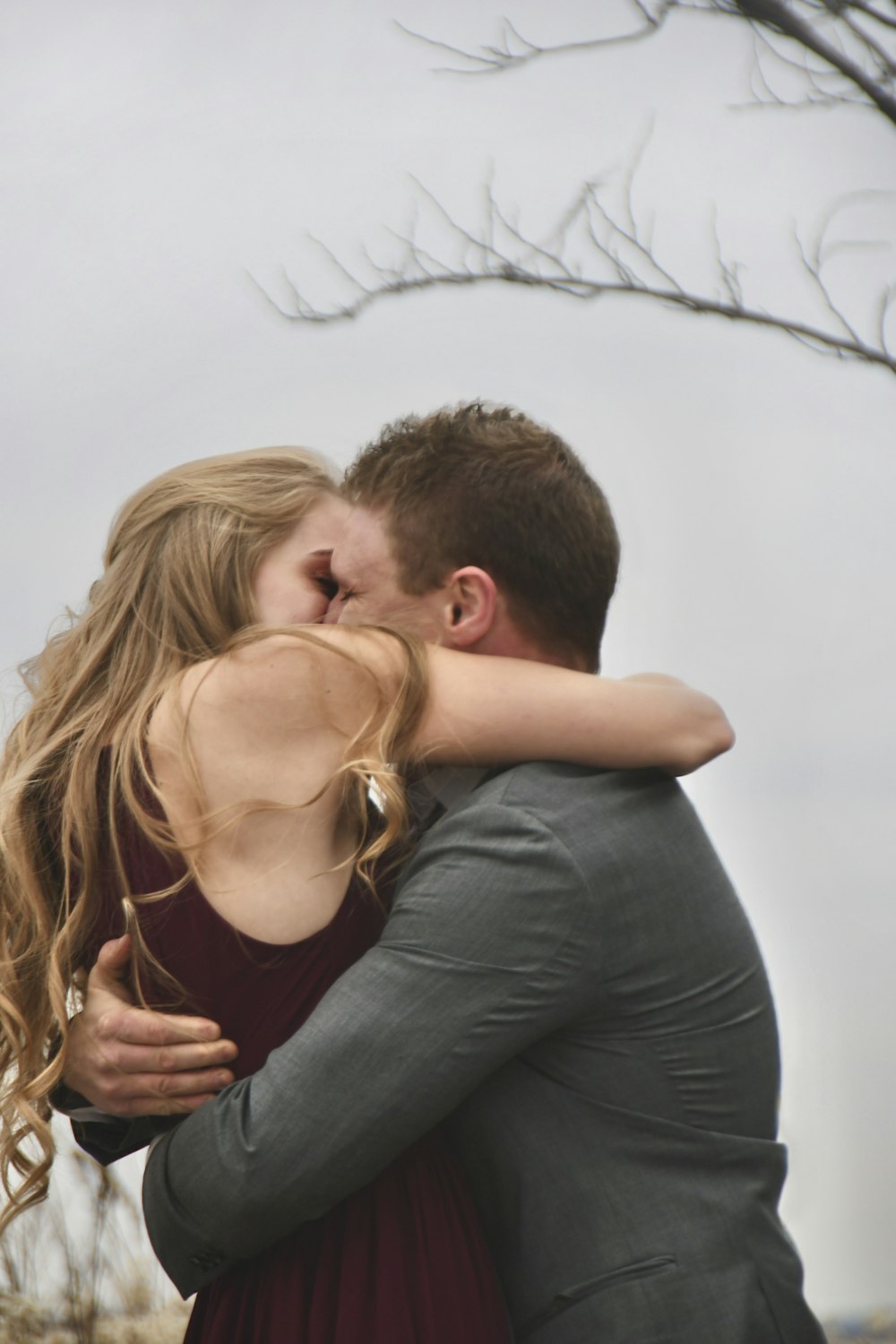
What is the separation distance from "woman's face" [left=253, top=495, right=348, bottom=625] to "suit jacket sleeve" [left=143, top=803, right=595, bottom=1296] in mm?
444

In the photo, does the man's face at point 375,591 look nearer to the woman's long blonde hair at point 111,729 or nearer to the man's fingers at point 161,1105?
the woman's long blonde hair at point 111,729

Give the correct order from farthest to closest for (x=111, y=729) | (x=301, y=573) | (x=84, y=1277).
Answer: (x=84, y=1277), (x=301, y=573), (x=111, y=729)

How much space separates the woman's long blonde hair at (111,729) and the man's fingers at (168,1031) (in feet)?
0.35

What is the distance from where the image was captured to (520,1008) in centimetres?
127

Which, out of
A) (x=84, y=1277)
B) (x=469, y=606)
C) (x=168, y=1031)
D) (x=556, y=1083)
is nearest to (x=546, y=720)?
(x=469, y=606)

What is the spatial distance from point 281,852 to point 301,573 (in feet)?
1.42

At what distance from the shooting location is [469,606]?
156cm

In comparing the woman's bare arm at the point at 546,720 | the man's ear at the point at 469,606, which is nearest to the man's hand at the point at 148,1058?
the woman's bare arm at the point at 546,720

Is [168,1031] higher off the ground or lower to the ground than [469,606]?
lower

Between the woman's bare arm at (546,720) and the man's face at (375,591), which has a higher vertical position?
the man's face at (375,591)

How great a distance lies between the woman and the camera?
1334 millimetres

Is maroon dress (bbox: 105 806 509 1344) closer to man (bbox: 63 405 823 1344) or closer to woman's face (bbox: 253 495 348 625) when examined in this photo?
man (bbox: 63 405 823 1344)

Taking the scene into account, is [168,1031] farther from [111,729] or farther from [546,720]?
[546,720]

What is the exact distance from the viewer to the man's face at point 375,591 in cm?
157
